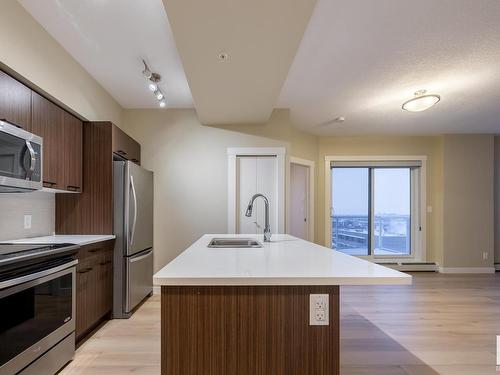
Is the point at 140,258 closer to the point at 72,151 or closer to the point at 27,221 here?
the point at 27,221

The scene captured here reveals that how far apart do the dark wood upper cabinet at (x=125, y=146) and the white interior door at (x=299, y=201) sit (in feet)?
8.46

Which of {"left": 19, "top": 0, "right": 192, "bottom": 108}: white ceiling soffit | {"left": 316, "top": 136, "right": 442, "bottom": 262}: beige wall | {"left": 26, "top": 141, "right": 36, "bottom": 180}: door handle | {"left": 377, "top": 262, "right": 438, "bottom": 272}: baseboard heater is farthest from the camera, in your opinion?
{"left": 316, "top": 136, "right": 442, "bottom": 262}: beige wall

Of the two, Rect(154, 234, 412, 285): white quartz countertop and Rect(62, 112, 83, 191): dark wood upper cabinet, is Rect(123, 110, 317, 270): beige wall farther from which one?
Rect(154, 234, 412, 285): white quartz countertop

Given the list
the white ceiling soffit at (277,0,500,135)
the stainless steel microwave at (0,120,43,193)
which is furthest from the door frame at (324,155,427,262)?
the stainless steel microwave at (0,120,43,193)

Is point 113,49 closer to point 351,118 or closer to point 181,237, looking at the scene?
point 181,237

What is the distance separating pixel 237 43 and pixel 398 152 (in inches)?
183

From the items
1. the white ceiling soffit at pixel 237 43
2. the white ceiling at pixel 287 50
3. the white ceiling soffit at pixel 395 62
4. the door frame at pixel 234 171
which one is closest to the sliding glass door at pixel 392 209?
the white ceiling soffit at pixel 395 62

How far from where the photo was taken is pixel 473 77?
3.08 meters

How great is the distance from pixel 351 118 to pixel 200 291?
4.08 metres

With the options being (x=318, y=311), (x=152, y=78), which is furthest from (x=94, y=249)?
(x=318, y=311)

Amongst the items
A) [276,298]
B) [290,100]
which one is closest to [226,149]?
[290,100]

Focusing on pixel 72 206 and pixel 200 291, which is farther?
pixel 72 206

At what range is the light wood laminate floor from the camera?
2230 mm

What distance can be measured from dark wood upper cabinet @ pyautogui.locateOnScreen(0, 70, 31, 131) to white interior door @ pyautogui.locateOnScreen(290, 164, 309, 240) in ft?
12.8
